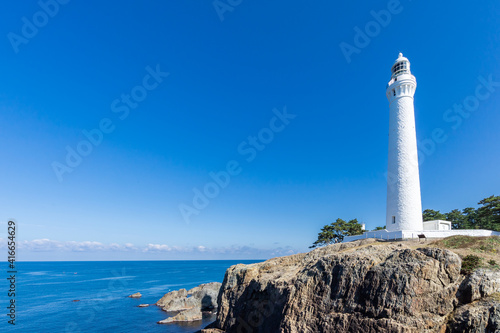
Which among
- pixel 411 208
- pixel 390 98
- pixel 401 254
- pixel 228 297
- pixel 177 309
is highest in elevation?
pixel 390 98

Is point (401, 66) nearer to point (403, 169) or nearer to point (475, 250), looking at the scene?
point (403, 169)

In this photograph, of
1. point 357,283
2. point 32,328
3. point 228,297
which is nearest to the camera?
point 357,283

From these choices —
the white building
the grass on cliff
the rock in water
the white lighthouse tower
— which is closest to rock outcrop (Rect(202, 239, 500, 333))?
the grass on cliff

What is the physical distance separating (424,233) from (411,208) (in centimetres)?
476

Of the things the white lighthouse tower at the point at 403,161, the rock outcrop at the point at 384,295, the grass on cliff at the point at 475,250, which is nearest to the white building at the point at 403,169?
the white lighthouse tower at the point at 403,161

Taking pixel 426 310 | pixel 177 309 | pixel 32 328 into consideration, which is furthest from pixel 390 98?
pixel 32 328

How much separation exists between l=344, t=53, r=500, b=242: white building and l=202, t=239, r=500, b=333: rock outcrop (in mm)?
14649

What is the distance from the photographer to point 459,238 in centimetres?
2327

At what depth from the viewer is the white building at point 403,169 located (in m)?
32.9

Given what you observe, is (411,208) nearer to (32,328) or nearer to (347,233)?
(347,233)

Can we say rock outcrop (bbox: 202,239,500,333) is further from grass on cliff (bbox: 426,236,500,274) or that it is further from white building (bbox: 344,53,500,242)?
white building (bbox: 344,53,500,242)

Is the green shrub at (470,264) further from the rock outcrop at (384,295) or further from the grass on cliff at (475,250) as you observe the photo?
the rock outcrop at (384,295)

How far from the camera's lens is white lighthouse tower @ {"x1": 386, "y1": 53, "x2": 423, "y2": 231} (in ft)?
108

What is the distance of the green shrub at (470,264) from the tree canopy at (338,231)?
103ft
